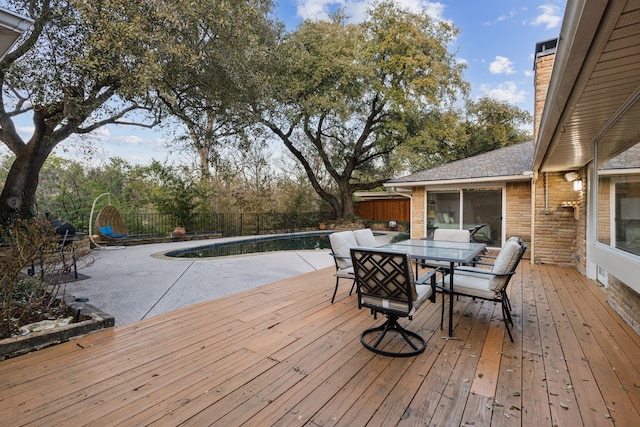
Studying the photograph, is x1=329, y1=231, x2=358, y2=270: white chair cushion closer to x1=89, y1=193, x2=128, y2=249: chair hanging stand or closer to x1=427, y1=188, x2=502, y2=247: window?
x1=427, y1=188, x2=502, y2=247: window

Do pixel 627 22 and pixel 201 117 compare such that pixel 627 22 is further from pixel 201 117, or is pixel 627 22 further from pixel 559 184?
pixel 201 117

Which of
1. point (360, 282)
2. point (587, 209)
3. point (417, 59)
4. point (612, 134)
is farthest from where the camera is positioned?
point (417, 59)

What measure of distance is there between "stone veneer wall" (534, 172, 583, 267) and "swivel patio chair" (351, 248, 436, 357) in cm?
544

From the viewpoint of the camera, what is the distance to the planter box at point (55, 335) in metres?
2.46

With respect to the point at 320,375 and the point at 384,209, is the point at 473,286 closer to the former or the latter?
the point at 320,375

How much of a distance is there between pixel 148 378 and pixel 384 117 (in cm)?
1464

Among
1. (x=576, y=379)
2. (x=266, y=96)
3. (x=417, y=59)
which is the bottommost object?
(x=576, y=379)

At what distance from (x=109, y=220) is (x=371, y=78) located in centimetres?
1139

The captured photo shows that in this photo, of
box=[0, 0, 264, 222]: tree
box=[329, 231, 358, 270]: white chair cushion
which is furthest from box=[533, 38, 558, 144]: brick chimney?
box=[0, 0, 264, 222]: tree

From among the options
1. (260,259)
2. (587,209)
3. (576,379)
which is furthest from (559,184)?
(260,259)

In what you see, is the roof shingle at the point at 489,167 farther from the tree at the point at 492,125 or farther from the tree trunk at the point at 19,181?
the tree trunk at the point at 19,181

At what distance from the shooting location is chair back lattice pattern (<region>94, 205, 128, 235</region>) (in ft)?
26.2

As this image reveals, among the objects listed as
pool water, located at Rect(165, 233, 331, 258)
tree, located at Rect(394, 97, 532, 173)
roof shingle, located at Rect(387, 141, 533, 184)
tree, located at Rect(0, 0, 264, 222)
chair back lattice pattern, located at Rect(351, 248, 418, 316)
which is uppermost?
tree, located at Rect(394, 97, 532, 173)

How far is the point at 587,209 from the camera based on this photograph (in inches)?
213
